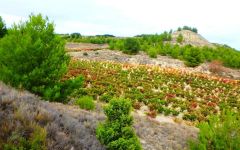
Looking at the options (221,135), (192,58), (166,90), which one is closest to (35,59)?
(221,135)

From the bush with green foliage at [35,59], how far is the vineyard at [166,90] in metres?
8.24

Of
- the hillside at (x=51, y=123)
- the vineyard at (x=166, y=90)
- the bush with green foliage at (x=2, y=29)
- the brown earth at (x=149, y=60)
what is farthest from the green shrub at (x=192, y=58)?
the hillside at (x=51, y=123)

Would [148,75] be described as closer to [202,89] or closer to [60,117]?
[202,89]

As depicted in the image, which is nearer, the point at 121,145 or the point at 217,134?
the point at 121,145

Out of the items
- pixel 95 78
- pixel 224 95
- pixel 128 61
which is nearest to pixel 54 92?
pixel 95 78

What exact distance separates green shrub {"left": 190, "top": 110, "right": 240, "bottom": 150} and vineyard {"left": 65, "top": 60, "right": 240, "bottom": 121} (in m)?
11.4

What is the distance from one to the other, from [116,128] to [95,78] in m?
23.6

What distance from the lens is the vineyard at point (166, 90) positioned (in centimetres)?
2542

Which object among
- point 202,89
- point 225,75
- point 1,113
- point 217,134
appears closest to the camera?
point 1,113

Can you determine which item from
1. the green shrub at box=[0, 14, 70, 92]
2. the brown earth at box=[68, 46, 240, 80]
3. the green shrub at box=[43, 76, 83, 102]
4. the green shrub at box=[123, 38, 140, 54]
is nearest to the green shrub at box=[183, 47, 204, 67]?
the brown earth at box=[68, 46, 240, 80]

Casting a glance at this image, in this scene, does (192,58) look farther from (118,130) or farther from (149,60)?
(118,130)

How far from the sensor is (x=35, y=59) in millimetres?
15758

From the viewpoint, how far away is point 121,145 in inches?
356

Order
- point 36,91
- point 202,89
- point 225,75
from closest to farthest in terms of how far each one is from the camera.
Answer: point 36,91 < point 202,89 < point 225,75
